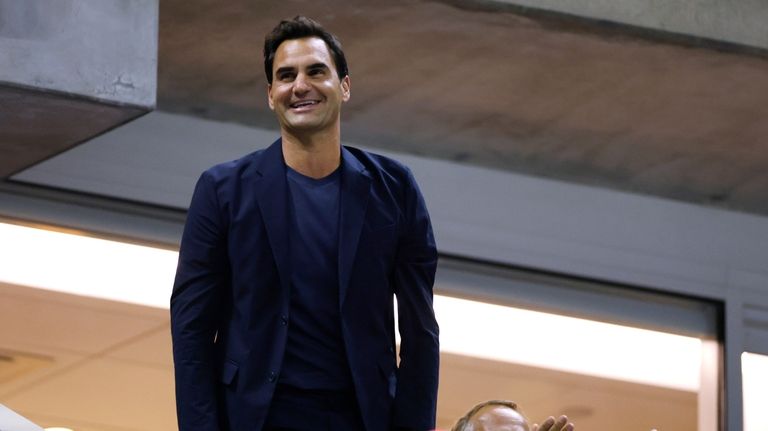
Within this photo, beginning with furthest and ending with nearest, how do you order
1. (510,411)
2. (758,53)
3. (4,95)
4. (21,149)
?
(758,53) < (21,149) < (4,95) < (510,411)

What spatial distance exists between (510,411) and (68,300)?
3258 mm

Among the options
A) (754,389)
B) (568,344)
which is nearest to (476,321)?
(568,344)

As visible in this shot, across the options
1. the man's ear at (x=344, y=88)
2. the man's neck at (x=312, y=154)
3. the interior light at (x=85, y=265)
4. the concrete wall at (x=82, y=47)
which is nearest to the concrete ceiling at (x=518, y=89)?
the interior light at (x=85, y=265)

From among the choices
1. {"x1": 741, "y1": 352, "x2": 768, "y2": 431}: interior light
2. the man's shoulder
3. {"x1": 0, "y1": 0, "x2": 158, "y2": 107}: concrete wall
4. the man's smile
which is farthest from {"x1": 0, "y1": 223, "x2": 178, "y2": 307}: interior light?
the man's smile

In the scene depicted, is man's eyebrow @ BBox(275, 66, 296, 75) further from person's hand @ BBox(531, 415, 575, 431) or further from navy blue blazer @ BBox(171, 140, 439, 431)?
person's hand @ BBox(531, 415, 575, 431)

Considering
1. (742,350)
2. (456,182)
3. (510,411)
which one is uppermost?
(456,182)

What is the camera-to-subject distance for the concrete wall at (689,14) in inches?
210

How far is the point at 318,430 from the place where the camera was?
10.1 feet

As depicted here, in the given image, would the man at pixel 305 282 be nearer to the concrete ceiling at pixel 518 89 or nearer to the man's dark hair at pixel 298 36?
the man's dark hair at pixel 298 36

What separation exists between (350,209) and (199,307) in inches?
13.6

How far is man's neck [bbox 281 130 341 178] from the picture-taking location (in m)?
3.27

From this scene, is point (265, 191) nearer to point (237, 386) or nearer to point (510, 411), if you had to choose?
point (237, 386)

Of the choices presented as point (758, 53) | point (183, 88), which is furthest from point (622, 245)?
point (183, 88)

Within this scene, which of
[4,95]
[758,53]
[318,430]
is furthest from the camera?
[758,53]
